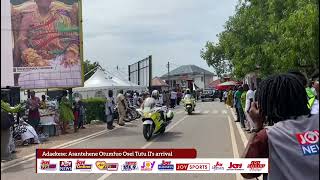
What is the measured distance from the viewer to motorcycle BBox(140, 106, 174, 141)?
50.6 ft

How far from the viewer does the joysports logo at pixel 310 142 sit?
7.47 feet

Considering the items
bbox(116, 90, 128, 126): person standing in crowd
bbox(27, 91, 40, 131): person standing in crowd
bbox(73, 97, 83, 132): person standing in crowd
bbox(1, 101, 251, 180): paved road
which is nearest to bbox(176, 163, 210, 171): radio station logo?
bbox(1, 101, 251, 180): paved road

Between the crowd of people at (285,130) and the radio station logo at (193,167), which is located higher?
the crowd of people at (285,130)

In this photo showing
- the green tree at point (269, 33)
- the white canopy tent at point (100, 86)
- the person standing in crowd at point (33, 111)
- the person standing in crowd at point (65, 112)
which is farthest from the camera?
the white canopy tent at point (100, 86)

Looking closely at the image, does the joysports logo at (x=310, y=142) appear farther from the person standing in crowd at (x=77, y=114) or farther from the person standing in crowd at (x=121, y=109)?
the person standing in crowd at (x=121, y=109)

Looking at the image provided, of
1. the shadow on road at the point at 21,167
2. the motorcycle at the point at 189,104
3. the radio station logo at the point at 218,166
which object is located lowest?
the shadow on road at the point at 21,167

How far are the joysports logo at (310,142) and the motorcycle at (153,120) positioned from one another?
13095 mm

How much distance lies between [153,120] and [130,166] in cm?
1308

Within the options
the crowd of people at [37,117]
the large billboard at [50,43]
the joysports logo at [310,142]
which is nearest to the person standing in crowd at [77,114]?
the crowd of people at [37,117]

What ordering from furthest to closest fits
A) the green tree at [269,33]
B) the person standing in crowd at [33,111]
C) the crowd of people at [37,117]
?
the person standing in crowd at [33,111], the crowd of people at [37,117], the green tree at [269,33]

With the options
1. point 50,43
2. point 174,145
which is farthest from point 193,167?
point 50,43

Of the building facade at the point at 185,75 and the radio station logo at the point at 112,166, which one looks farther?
the building facade at the point at 185,75

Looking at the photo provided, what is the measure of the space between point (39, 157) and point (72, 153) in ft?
0.67

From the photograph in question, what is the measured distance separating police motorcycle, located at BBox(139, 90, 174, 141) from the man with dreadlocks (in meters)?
12.7
